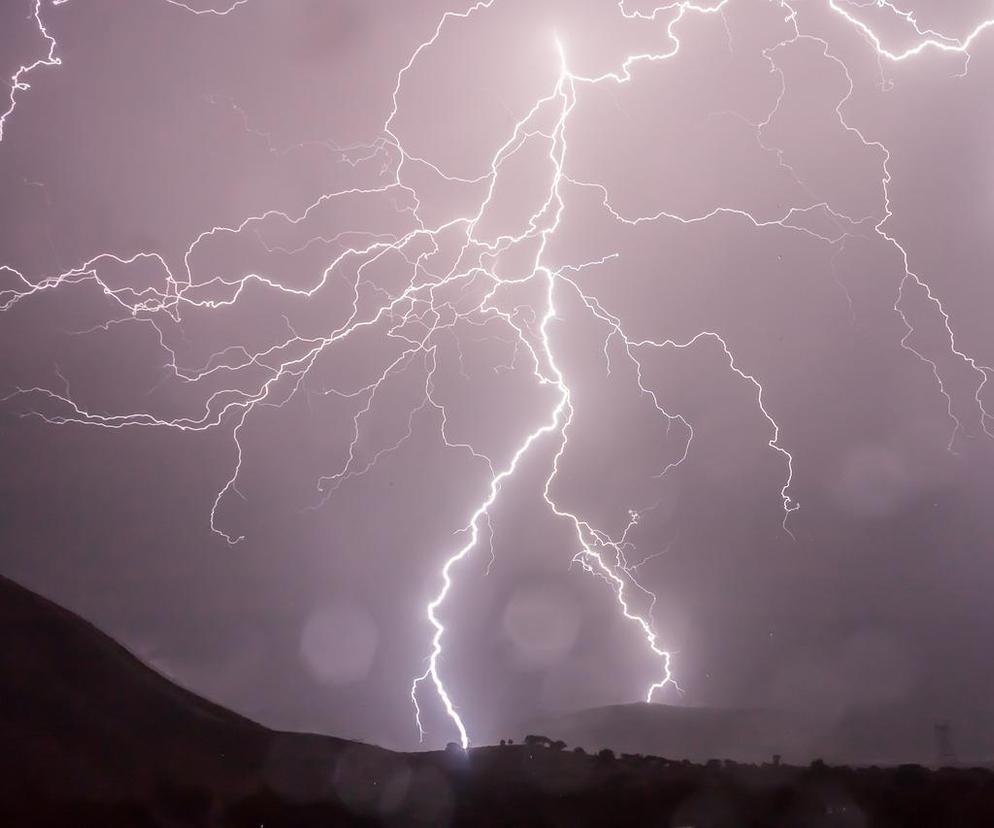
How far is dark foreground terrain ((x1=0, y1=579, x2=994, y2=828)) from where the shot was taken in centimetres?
592

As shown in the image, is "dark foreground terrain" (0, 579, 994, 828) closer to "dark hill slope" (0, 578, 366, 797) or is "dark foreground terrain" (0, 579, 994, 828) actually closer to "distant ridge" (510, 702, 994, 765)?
"dark hill slope" (0, 578, 366, 797)

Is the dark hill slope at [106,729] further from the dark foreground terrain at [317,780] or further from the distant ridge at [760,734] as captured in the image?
the distant ridge at [760,734]

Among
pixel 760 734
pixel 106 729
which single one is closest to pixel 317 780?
pixel 106 729

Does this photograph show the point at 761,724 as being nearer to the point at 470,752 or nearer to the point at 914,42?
the point at 470,752

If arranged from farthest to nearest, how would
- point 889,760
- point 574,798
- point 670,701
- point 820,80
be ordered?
point 889,760 < point 670,701 < point 820,80 < point 574,798

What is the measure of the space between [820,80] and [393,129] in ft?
15.3

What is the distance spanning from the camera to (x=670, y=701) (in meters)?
9.70

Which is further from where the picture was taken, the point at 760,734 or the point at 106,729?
the point at 760,734

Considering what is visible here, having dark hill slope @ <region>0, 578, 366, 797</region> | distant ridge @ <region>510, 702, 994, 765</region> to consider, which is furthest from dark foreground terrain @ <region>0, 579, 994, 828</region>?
distant ridge @ <region>510, 702, 994, 765</region>

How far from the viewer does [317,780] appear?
6711mm

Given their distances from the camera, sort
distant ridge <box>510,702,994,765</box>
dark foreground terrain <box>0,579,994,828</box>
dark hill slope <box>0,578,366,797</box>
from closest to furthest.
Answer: dark foreground terrain <box>0,579,994,828</box> < dark hill slope <box>0,578,366,797</box> < distant ridge <box>510,702,994,765</box>

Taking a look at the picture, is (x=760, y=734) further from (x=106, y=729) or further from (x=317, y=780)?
(x=106, y=729)

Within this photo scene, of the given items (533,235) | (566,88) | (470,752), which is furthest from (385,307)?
(470,752)

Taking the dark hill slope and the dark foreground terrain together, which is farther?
the dark hill slope
